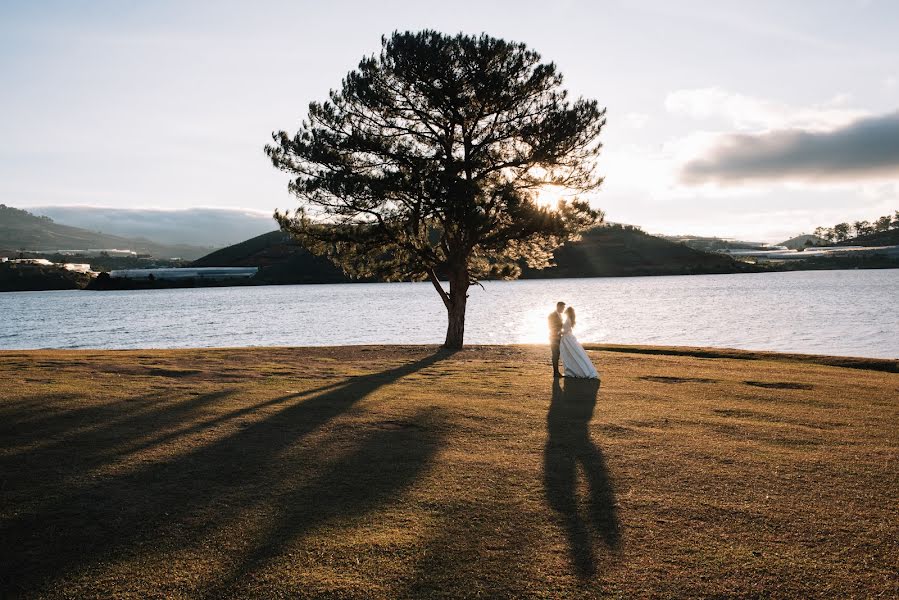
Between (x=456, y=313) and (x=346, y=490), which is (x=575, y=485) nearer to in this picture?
(x=346, y=490)

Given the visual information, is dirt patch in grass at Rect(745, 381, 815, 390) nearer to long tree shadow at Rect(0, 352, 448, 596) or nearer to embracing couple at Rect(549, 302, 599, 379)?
embracing couple at Rect(549, 302, 599, 379)

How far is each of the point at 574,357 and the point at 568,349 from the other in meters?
0.37

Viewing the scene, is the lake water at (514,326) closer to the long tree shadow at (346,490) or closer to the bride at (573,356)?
the bride at (573,356)

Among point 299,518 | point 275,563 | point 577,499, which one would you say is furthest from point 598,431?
point 275,563

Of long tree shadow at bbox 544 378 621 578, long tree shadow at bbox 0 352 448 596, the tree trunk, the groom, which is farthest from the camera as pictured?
the tree trunk

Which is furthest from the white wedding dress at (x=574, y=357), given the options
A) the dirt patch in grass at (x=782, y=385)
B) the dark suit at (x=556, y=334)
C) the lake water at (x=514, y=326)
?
the lake water at (x=514, y=326)

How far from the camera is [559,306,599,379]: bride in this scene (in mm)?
21861

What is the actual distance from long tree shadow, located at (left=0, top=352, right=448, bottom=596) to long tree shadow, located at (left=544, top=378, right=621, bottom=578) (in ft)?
7.94

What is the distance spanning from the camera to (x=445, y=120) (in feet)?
109

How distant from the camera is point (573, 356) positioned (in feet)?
72.0

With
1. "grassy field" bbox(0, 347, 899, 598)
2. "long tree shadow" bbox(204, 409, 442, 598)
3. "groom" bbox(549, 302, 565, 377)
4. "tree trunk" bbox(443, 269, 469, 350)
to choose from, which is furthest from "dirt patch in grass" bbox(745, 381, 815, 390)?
"tree trunk" bbox(443, 269, 469, 350)

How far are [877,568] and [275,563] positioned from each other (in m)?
7.16

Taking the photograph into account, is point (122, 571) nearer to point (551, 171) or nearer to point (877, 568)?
point (877, 568)

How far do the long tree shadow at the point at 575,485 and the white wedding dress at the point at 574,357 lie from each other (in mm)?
5814
